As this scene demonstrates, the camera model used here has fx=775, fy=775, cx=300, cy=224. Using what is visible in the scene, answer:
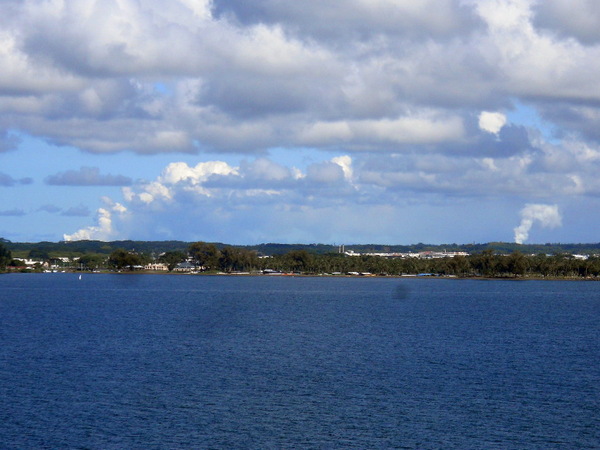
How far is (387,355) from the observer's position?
68875mm

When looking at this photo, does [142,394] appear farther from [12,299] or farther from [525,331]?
[12,299]

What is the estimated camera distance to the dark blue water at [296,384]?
133ft

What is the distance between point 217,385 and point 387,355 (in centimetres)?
2079

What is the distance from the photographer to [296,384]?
5350cm

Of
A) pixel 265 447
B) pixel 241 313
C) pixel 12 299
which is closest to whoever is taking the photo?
pixel 265 447

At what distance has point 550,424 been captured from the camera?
4278 cm

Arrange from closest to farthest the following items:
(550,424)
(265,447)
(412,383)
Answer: (265,447) → (550,424) → (412,383)

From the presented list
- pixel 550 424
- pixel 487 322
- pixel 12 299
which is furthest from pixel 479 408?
pixel 12 299

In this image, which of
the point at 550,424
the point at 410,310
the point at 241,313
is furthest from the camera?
the point at 410,310

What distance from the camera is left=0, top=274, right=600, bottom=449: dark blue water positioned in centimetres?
4050

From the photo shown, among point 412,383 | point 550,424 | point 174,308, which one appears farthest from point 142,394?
point 174,308

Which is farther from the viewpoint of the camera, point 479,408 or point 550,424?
point 479,408

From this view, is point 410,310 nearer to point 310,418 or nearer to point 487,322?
point 487,322

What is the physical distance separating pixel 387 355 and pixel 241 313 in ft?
168
